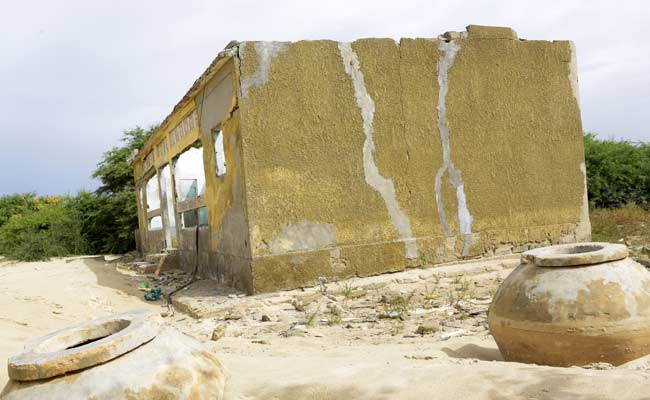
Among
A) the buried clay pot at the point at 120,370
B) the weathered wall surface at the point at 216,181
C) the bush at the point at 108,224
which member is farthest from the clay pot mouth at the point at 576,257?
the bush at the point at 108,224

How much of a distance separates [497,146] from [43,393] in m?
6.52

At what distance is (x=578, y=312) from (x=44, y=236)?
18.7 meters

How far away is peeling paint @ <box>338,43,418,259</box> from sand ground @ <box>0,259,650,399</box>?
1.70ft

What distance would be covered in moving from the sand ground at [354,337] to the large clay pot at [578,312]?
0.64ft

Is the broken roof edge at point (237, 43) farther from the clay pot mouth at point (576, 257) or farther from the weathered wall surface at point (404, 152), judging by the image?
the clay pot mouth at point (576, 257)

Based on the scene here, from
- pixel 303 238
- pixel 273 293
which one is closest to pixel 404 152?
pixel 303 238

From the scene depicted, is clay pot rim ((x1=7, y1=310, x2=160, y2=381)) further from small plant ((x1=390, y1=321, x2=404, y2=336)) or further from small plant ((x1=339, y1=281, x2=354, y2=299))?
small plant ((x1=339, y1=281, x2=354, y2=299))

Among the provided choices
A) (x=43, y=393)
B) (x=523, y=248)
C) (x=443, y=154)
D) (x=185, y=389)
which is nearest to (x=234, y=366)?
(x=185, y=389)

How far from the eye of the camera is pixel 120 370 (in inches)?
106

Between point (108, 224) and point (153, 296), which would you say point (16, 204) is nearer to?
point (108, 224)

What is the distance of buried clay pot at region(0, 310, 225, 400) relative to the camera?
2.63 m

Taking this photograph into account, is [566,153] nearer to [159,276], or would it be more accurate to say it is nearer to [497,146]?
[497,146]

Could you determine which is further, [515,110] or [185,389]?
[515,110]

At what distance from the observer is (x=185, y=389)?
2.75 meters
